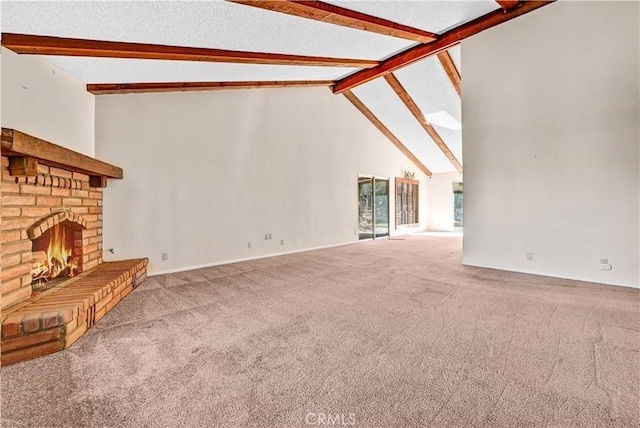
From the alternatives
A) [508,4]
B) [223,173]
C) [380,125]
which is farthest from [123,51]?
[380,125]

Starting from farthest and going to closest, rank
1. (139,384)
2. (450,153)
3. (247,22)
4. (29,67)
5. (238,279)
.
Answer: (450,153), (238,279), (247,22), (29,67), (139,384)

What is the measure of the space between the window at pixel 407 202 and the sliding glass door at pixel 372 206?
2.22 feet

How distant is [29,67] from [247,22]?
2027 mm

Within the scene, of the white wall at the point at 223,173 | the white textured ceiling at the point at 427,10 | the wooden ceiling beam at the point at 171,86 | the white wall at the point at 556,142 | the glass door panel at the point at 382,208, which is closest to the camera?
the white textured ceiling at the point at 427,10

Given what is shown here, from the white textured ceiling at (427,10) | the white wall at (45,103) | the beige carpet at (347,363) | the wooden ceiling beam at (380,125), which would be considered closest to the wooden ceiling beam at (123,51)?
the white wall at (45,103)

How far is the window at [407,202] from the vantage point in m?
9.62

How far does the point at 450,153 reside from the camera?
9211mm

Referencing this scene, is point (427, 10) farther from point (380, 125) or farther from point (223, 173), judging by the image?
point (380, 125)

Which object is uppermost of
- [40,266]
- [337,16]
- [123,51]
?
[337,16]

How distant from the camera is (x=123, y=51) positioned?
112 inches

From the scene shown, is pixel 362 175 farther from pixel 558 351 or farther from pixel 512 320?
pixel 558 351

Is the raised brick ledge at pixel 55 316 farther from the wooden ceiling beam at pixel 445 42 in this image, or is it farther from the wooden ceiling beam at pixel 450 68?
the wooden ceiling beam at pixel 450 68

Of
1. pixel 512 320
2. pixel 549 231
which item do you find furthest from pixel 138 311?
pixel 549 231

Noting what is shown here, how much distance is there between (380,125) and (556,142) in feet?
16.2
